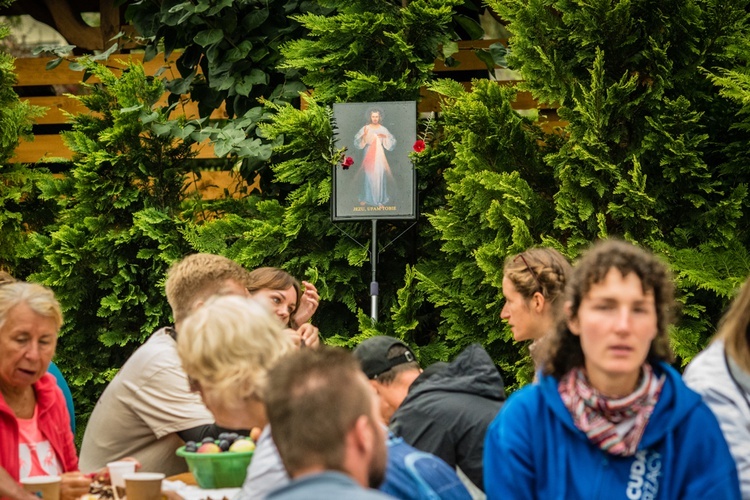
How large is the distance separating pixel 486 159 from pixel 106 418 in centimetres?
281

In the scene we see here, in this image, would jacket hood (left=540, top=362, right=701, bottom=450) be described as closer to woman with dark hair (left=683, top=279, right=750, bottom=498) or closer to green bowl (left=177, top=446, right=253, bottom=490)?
woman with dark hair (left=683, top=279, right=750, bottom=498)

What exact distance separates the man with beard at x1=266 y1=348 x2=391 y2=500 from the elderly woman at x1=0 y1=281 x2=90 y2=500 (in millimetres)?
1548

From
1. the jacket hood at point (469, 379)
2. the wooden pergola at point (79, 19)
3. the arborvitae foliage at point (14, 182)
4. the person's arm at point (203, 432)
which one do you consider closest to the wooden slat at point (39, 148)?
the arborvitae foliage at point (14, 182)

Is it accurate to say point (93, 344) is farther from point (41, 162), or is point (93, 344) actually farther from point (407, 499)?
point (407, 499)

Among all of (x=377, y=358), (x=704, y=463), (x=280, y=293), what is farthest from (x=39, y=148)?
(x=704, y=463)

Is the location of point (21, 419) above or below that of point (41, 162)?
below

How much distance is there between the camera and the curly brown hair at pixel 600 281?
94.1 inches

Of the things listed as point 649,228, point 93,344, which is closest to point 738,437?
point 649,228

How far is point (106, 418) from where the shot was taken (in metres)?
3.67

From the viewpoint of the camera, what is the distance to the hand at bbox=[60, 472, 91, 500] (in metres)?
3.07

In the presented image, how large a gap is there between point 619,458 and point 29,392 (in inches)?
74.3

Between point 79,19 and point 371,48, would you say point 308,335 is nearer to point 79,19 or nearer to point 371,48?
point 371,48

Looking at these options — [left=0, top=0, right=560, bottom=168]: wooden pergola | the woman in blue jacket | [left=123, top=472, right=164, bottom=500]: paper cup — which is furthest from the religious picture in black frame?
the woman in blue jacket

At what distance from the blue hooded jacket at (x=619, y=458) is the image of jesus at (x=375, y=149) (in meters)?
3.66
